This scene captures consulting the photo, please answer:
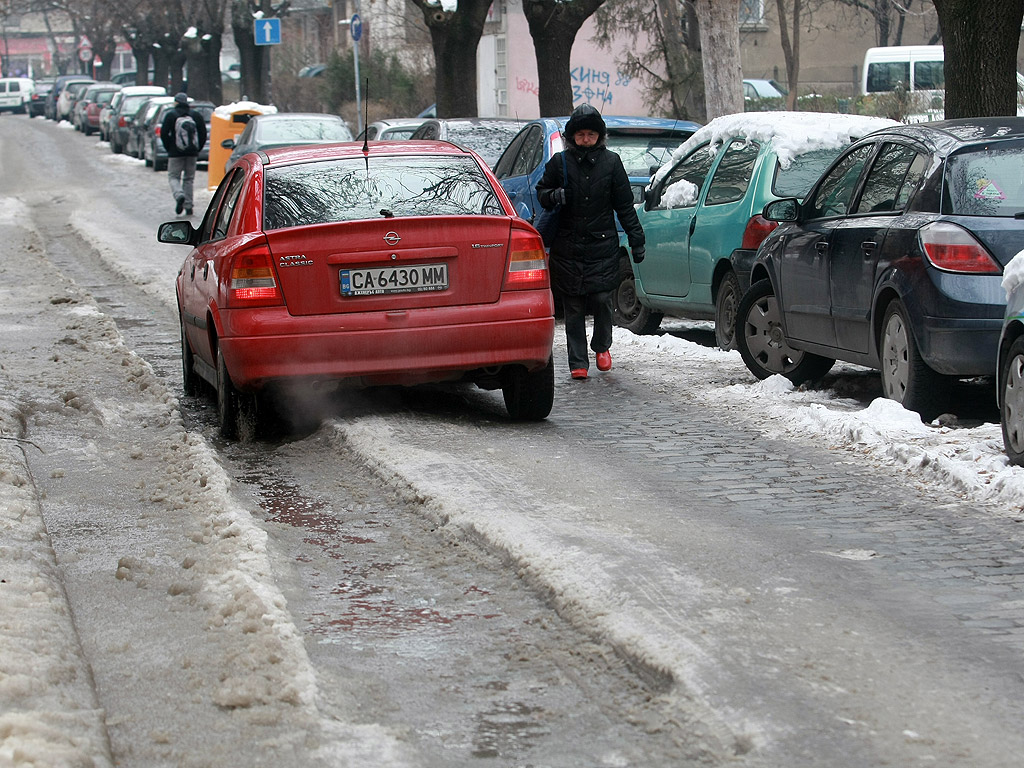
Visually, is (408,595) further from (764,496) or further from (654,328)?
(654,328)

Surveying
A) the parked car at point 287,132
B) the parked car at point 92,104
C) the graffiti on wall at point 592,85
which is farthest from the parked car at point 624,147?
the parked car at point 92,104

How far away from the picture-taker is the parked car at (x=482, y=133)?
1833cm

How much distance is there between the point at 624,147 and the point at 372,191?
6345 mm

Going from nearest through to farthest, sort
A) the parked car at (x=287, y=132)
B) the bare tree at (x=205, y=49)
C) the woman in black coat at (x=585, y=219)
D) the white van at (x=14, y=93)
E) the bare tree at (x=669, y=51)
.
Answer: the woman in black coat at (x=585, y=219) → the parked car at (x=287, y=132) → the bare tree at (x=669, y=51) → the bare tree at (x=205, y=49) → the white van at (x=14, y=93)

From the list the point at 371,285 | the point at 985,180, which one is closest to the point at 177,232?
the point at 371,285

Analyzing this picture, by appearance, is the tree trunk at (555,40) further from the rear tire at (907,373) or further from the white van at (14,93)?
the white van at (14,93)

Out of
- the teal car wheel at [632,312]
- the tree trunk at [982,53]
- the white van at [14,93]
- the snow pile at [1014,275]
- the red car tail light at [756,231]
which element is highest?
the white van at [14,93]

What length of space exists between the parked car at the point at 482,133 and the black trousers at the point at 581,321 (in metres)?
8.01

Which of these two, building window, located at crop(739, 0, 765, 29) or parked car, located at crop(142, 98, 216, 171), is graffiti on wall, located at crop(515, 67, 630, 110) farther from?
parked car, located at crop(142, 98, 216, 171)

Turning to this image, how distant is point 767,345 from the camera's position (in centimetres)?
1002

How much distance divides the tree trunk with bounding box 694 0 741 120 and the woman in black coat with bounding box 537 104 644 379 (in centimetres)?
849

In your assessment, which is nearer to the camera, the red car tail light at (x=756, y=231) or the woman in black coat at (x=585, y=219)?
the woman in black coat at (x=585, y=219)

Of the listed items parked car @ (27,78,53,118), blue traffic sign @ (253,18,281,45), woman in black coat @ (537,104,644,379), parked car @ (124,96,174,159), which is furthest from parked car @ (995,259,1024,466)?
parked car @ (27,78,53,118)

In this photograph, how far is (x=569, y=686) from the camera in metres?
4.29
